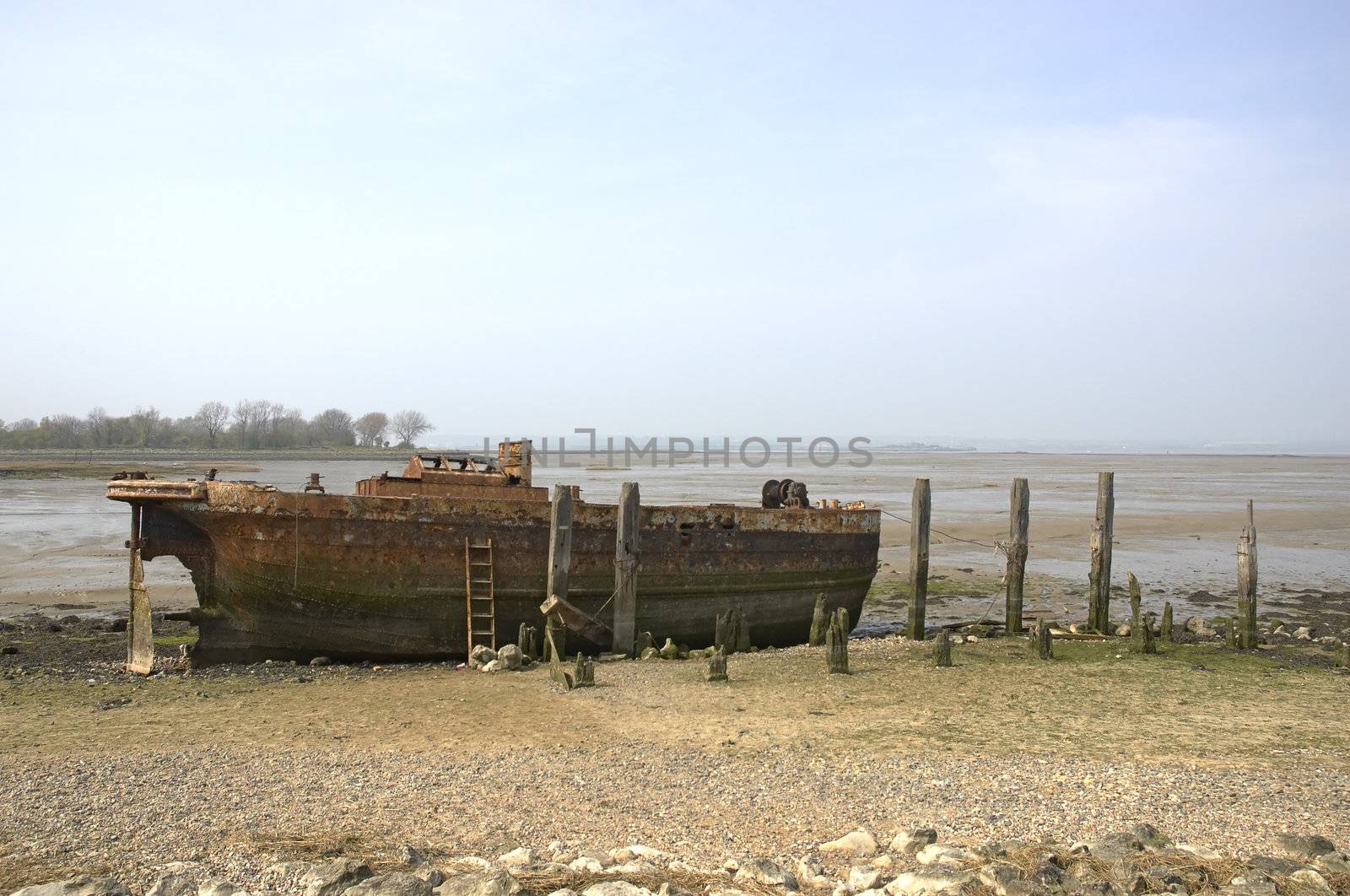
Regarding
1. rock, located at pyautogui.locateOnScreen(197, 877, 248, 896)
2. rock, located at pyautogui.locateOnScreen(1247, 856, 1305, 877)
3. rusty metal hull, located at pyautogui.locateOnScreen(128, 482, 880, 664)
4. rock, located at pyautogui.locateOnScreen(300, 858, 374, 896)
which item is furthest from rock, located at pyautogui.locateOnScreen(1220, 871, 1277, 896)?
rusty metal hull, located at pyautogui.locateOnScreen(128, 482, 880, 664)

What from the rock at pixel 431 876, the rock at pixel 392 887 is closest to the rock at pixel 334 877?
the rock at pixel 392 887

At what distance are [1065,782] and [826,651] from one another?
5619 millimetres

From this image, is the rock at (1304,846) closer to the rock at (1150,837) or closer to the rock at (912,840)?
the rock at (1150,837)

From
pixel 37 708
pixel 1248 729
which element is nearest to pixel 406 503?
pixel 37 708

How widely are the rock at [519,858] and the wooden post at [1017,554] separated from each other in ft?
42.4

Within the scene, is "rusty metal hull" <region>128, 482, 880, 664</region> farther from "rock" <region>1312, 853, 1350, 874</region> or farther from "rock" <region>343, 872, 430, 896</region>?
"rock" <region>1312, 853, 1350, 874</region>

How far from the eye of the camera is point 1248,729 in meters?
10.6

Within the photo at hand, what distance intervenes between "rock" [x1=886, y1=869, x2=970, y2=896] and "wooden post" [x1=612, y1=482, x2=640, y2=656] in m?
9.28

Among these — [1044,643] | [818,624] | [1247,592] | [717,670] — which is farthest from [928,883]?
[1247,592]

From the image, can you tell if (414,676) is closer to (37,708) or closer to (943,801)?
(37,708)

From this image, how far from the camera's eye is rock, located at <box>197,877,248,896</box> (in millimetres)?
6254

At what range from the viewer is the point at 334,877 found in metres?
6.38

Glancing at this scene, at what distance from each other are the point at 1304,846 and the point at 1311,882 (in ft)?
2.10

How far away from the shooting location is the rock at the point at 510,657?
1395 centimetres
